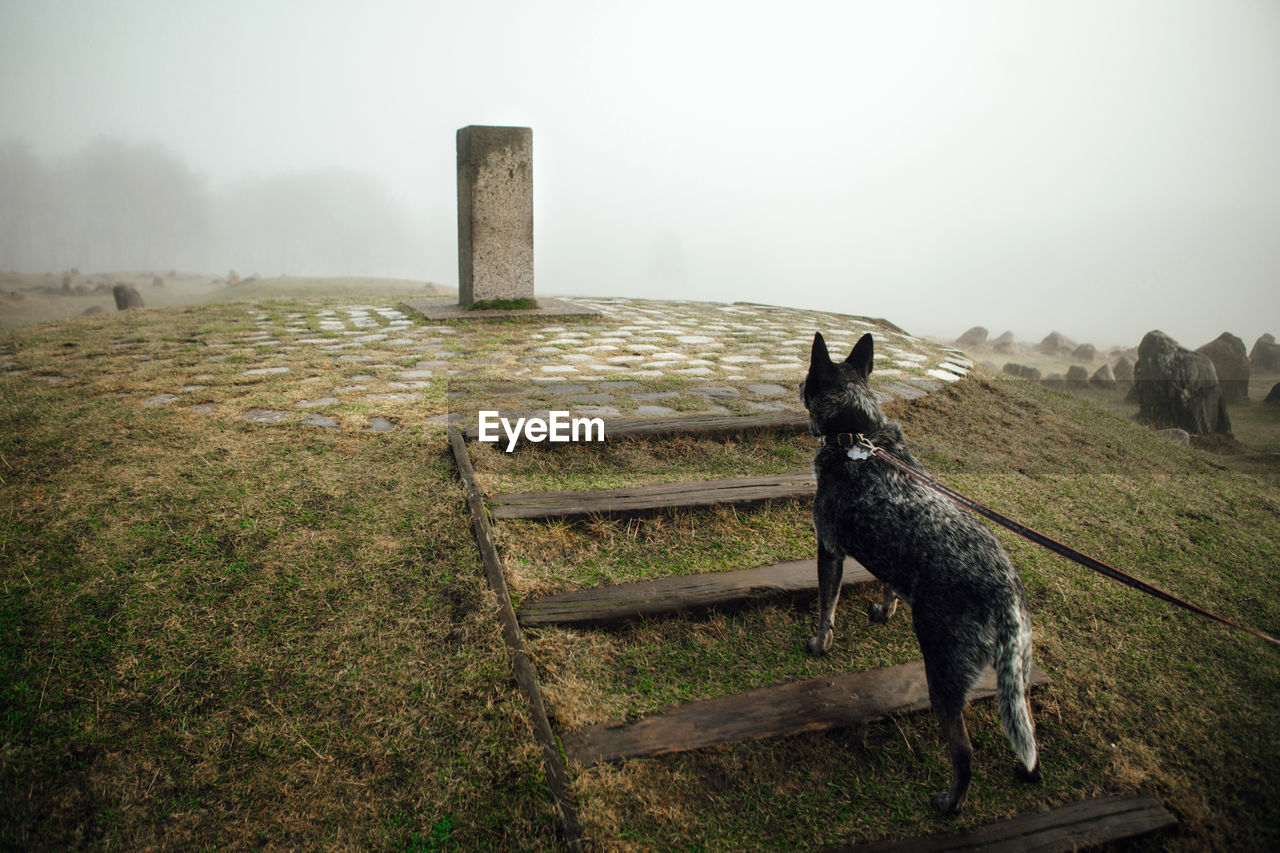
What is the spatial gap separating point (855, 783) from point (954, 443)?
11.3ft

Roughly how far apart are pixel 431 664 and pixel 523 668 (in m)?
0.37

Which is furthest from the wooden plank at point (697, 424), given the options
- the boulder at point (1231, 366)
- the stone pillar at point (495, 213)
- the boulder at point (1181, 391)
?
the boulder at point (1231, 366)

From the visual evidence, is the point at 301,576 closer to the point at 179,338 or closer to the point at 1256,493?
the point at 179,338

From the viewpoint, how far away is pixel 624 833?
6.57 ft

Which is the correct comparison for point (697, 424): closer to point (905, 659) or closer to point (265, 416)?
point (905, 659)

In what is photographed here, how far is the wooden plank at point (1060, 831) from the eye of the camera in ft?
6.66

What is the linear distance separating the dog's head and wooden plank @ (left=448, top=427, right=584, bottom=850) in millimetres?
1432

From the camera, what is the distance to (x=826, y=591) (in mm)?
2693

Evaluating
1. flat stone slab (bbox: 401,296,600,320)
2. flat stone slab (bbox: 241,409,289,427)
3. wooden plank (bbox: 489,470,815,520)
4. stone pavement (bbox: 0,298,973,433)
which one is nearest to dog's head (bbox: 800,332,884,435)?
wooden plank (bbox: 489,470,815,520)

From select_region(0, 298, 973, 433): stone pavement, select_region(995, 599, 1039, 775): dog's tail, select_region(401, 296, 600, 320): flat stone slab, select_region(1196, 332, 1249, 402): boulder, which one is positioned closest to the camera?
select_region(995, 599, 1039, 775): dog's tail

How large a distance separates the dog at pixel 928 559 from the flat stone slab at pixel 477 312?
6761 mm

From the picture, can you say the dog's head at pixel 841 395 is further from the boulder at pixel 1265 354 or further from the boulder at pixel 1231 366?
the boulder at pixel 1265 354

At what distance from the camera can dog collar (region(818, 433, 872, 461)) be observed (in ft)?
7.63

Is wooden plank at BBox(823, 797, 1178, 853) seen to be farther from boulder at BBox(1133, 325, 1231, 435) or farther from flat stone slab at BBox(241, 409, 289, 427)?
boulder at BBox(1133, 325, 1231, 435)
